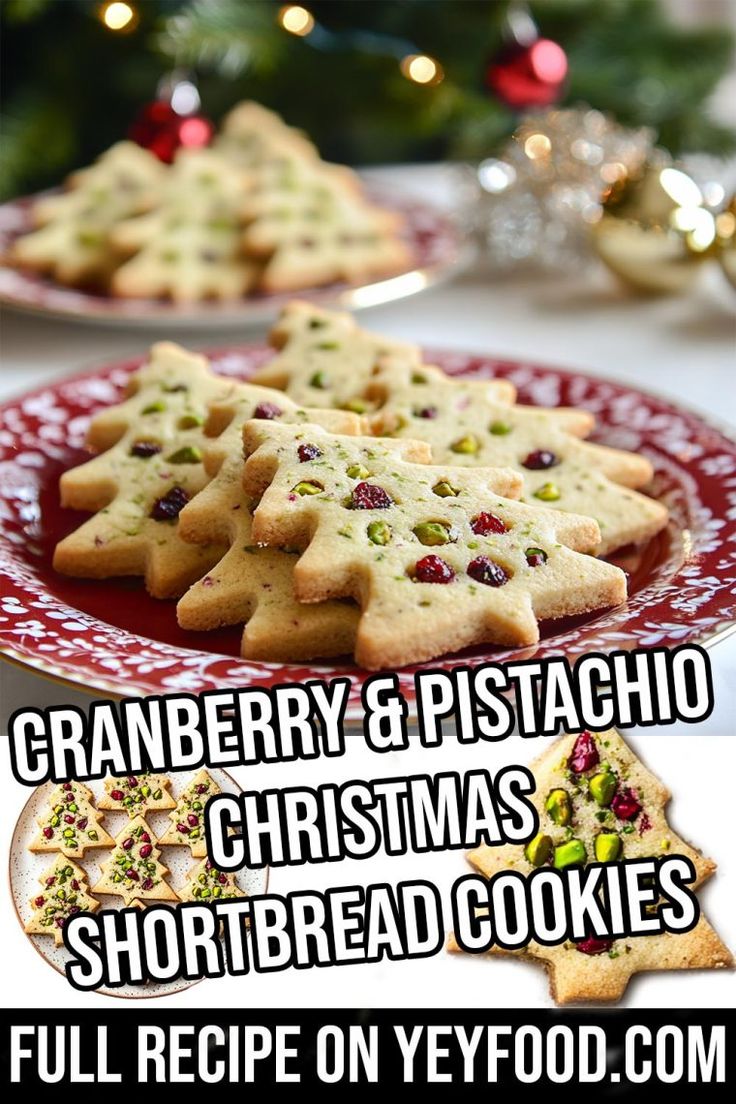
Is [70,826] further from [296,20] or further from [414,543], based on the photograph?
[296,20]

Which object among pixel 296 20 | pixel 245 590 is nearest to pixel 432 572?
pixel 245 590

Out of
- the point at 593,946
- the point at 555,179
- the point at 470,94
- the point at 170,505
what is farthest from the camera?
the point at 470,94

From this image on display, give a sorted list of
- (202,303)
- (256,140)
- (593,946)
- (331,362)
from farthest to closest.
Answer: (256,140)
(202,303)
(331,362)
(593,946)

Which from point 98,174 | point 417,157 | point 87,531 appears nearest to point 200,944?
point 87,531

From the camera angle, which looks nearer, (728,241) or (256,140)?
(728,241)

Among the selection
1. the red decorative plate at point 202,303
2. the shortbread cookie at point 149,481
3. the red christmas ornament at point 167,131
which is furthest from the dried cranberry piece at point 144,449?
the red christmas ornament at point 167,131

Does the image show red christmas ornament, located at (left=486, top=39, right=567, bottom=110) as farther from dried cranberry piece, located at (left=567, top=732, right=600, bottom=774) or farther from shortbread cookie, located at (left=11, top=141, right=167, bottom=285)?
dried cranberry piece, located at (left=567, top=732, right=600, bottom=774)

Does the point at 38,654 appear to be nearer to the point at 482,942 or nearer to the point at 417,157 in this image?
the point at 482,942
